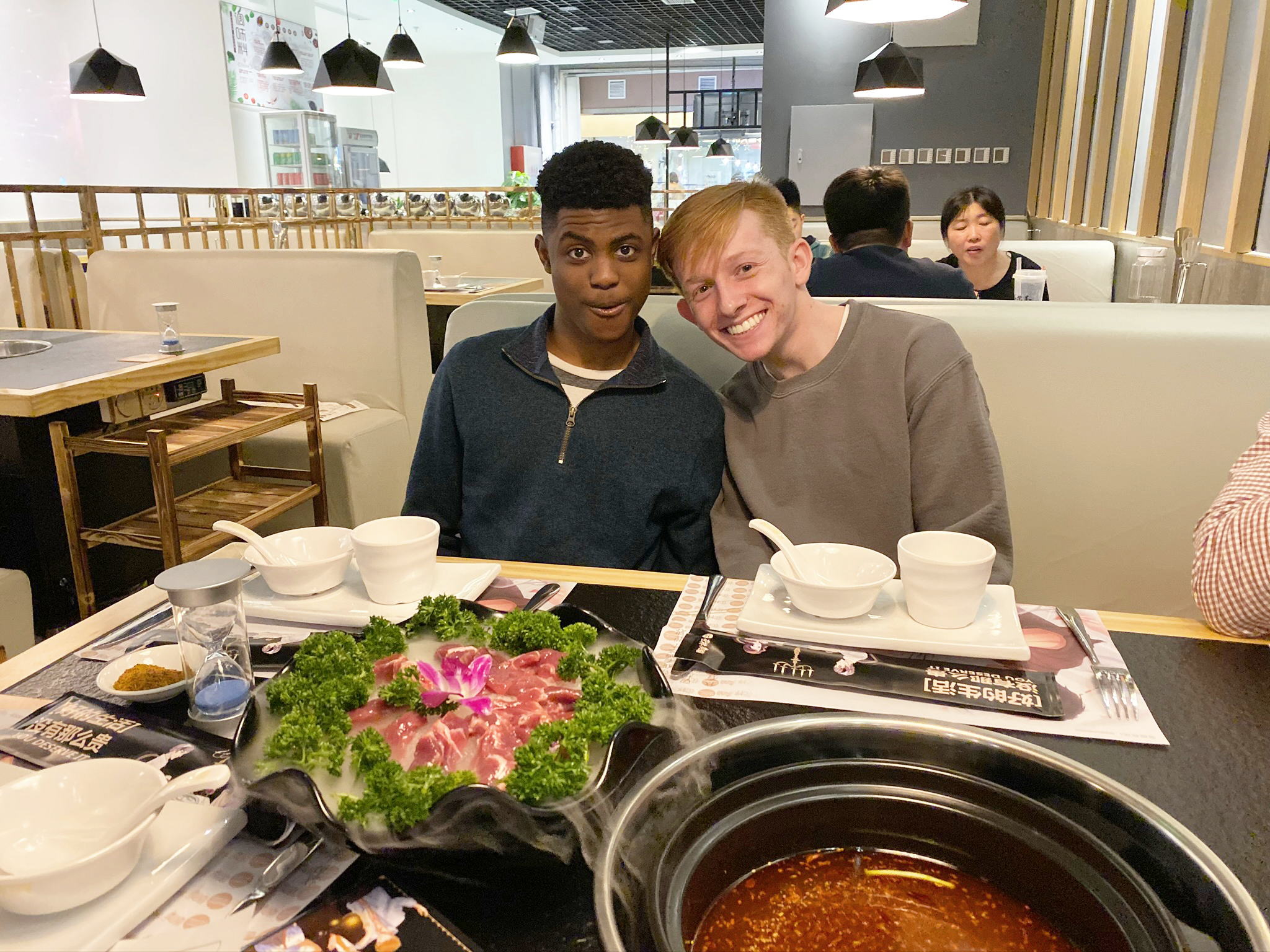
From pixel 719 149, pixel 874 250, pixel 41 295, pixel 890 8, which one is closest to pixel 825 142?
pixel 890 8

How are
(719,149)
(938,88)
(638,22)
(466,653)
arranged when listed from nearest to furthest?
(466,653), (938,88), (638,22), (719,149)

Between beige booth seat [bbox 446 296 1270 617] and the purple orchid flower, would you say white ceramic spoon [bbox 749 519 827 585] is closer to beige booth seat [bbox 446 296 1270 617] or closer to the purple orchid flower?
the purple orchid flower

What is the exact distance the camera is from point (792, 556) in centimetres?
94

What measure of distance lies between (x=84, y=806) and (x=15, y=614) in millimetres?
1592

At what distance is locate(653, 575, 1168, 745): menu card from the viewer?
73 cm

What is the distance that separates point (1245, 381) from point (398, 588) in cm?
153

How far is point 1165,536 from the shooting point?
170 centimetres

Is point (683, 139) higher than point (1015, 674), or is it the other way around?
point (683, 139)

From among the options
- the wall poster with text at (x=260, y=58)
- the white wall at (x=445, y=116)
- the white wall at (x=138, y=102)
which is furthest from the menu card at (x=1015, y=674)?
the white wall at (x=445, y=116)

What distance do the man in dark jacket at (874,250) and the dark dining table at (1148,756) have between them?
195 centimetres

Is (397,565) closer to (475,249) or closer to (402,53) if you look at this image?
(475,249)

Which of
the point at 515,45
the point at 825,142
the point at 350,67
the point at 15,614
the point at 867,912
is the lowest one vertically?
the point at 15,614

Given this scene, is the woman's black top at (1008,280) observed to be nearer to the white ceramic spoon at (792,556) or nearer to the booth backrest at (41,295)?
the white ceramic spoon at (792,556)

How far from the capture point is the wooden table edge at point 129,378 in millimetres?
2018
